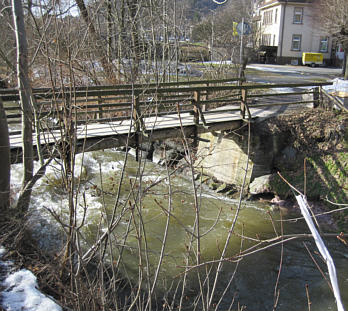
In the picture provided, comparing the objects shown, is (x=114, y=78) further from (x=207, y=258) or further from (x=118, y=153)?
(x=207, y=258)

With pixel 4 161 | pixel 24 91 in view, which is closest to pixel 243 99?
pixel 24 91

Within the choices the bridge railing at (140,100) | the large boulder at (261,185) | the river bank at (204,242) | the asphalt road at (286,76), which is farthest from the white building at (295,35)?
the large boulder at (261,185)

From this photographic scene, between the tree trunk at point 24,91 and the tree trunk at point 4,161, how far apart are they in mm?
328

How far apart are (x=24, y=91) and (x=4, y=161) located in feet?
4.78

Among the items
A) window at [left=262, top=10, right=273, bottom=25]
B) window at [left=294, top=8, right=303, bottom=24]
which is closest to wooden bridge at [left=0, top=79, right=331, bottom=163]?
window at [left=294, top=8, right=303, bottom=24]

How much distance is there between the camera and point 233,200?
10.7m

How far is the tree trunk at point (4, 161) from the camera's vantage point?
654 centimetres

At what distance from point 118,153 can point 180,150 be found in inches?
114

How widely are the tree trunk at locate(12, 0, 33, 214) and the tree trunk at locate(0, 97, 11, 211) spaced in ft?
1.08

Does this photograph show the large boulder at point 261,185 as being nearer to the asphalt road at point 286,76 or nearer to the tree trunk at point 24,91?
the tree trunk at point 24,91

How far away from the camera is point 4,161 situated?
6746 millimetres

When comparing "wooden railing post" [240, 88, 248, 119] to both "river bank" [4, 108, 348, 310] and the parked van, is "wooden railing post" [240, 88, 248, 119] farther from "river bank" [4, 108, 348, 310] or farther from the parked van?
the parked van

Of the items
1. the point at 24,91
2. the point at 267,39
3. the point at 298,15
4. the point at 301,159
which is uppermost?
the point at 298,15

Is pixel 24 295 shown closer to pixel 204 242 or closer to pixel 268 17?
pixel 204 242
